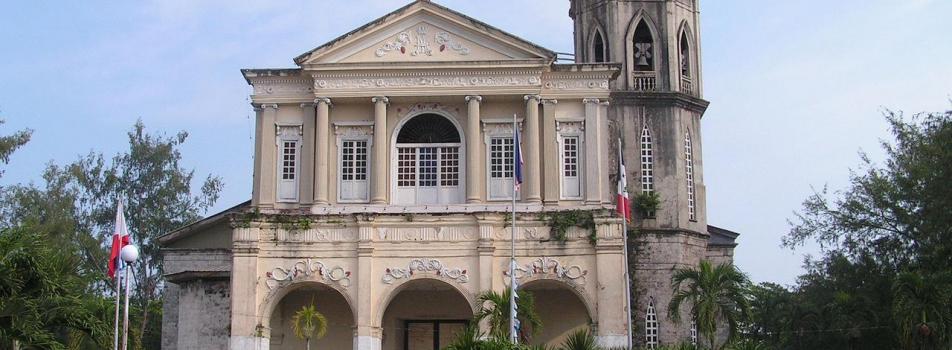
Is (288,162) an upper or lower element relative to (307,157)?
lower

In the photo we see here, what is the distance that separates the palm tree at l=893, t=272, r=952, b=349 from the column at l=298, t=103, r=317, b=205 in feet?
62.8

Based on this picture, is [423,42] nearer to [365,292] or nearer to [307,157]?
[307,157]

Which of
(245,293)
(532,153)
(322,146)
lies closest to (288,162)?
(322,146)

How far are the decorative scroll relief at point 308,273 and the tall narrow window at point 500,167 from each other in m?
5.95

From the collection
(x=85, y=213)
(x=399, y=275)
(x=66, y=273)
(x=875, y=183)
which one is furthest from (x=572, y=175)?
(x=85, y=213)

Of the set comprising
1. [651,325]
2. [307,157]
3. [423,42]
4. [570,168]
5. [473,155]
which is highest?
[423,42]

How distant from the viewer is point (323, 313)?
135 ft

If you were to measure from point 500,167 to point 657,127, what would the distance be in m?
6.58

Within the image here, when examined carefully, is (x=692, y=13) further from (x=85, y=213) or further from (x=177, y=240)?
(x=85, y=213)

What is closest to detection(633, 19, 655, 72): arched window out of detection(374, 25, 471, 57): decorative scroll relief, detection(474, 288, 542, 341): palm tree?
detection(374, 25, 471, 57): decorative scroll relief

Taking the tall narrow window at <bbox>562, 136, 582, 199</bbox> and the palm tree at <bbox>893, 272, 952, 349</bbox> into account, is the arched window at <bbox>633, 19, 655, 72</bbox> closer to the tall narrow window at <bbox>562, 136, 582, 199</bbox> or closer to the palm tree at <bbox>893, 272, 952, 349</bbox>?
the tall narrow window at <bbox>562, 136, 582, 199</bbox>

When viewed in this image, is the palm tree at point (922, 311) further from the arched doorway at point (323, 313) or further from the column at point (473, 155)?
the arched doorway at point (323, 313)

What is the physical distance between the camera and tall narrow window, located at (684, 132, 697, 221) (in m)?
44.5

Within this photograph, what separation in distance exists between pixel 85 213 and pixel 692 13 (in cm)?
3046
